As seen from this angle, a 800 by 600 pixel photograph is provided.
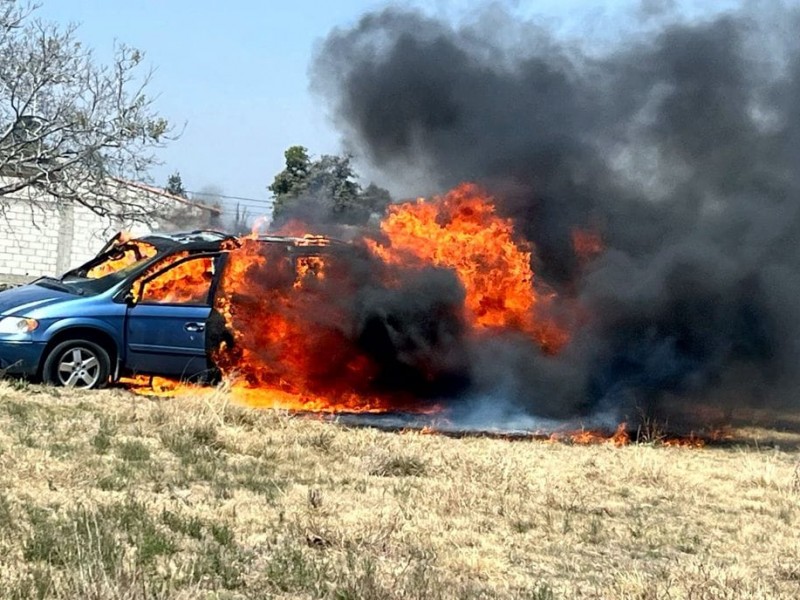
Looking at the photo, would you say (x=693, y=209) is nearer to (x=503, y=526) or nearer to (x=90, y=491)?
(x=503, y=526)

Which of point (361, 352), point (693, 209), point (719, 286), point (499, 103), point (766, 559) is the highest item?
point (499, 103)

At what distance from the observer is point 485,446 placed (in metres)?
9.32

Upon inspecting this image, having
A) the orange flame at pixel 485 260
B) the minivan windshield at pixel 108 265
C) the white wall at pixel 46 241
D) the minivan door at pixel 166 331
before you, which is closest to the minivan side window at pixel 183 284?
the minivan door at pixel 166 331

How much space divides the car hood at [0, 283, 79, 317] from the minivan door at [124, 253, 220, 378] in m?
0.73

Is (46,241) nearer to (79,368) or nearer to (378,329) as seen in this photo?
(79,368)

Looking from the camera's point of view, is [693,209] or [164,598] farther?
[693,209]

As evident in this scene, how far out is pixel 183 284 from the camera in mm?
10797

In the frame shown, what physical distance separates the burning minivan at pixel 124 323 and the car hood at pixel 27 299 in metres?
0.01

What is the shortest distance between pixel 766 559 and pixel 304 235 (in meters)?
6.95

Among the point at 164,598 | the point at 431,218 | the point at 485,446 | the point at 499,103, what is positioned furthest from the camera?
the point at 499,103

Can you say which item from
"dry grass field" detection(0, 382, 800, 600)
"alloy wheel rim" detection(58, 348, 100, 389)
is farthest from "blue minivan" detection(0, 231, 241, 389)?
"dry grass field" detection(0, 382, 800, 600)

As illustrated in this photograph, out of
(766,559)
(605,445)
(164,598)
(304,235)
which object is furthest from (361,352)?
(164,598)

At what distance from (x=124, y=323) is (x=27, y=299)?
3.68 ft

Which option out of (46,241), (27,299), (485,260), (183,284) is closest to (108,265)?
(27,299)
